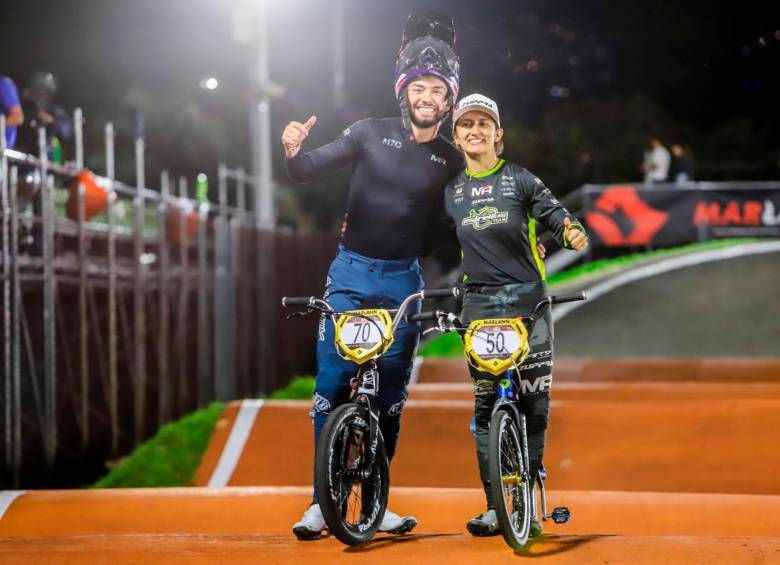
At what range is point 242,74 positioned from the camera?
110ft

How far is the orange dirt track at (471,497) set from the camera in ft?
17.4

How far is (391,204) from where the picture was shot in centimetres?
586

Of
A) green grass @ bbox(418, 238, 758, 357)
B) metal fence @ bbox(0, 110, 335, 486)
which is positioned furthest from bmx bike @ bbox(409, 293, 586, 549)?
green grass @ bbox(418, 238, 758, 357)

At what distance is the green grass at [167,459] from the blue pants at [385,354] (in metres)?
3.86

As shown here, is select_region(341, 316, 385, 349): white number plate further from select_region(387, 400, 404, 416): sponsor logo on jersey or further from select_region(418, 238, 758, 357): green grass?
select_region(418, 238, 758, 357): green grass

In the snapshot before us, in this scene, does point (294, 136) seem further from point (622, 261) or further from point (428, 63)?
point (622, 261)

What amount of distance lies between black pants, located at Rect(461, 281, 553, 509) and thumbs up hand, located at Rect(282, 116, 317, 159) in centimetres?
106

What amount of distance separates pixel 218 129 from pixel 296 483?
27808mm

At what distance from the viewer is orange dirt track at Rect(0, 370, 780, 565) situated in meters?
5.30

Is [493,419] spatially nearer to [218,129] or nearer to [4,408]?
[4,408]

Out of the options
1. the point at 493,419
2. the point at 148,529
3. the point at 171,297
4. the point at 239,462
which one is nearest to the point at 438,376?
the point at 171,297

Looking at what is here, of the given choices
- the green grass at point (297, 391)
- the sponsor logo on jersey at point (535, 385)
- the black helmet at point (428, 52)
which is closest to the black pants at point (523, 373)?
the sponsor logo on jersey at point (535, 385)

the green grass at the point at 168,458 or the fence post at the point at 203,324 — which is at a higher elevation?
the fence post at the point at 203,324

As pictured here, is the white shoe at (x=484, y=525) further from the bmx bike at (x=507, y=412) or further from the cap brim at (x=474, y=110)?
the cap brim at (x=474, y=110)
